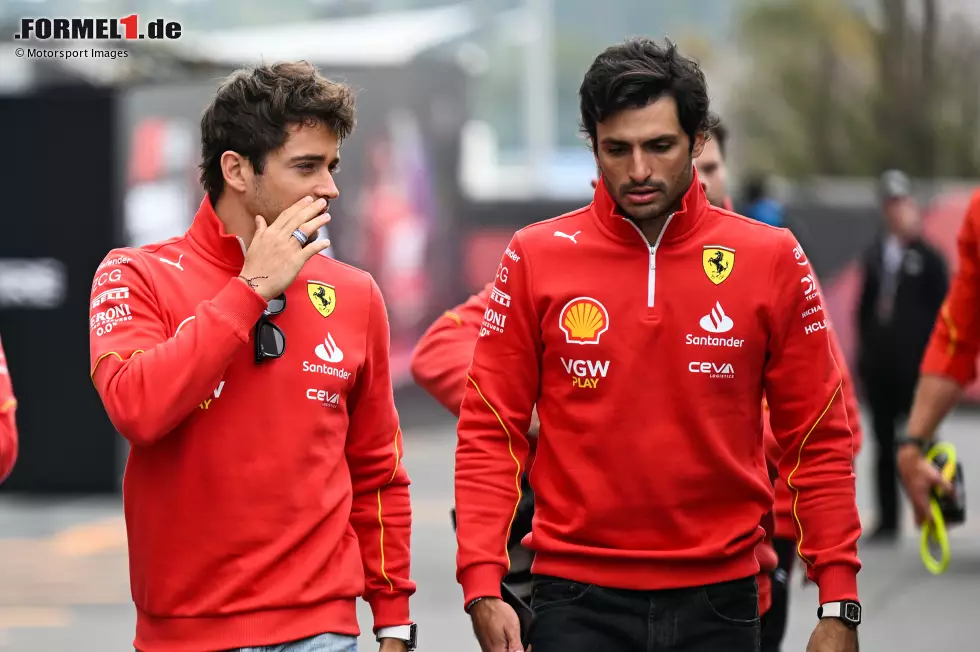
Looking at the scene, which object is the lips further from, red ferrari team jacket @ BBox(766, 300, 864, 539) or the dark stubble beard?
red ferrari team jacket @ BBox(766, 300, 864, 539)

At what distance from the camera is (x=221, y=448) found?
12.8 ft

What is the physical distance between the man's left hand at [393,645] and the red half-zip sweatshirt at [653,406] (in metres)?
0.26

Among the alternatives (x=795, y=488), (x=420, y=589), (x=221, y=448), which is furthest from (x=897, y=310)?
A: (x=221, y=448)

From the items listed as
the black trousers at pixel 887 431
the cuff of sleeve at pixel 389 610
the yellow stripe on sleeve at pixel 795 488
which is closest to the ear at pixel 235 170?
the cuff of sleeve at pixel 389 610

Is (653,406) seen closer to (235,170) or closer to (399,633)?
(399,633)

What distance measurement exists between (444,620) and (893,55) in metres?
24.7

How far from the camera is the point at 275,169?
4.09m

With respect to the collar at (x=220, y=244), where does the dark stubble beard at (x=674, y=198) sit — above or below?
above

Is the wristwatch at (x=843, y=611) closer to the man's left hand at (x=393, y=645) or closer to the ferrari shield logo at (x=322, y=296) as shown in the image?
the man's left hand at (x=393, y=645)

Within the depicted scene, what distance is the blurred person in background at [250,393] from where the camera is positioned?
12.6 ft

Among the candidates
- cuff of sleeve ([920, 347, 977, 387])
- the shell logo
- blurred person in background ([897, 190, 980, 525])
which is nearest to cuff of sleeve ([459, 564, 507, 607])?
the shell logo

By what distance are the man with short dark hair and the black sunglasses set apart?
52 centimetres

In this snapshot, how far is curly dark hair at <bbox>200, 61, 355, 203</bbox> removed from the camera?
4102 mm

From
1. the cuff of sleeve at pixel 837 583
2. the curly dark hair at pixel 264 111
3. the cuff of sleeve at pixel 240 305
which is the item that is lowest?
the cuff of sleeve at pixel 837 583
